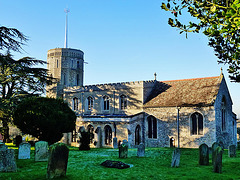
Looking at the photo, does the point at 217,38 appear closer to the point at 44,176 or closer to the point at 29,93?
the point at 44,176

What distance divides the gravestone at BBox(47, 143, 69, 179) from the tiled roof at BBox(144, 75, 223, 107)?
19587mm

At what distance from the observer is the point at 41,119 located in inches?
843

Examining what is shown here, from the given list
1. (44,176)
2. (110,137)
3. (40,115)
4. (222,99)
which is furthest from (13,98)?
(222,99)

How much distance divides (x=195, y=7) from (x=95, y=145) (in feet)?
76.6

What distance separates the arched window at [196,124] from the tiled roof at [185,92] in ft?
4.40

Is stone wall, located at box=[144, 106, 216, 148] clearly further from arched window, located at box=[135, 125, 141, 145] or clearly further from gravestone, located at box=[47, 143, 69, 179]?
gravestone, located at box=[47, 143, 69, 179]

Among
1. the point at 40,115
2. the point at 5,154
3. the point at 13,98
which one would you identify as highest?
the point at 13,98

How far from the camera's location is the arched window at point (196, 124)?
27.1m

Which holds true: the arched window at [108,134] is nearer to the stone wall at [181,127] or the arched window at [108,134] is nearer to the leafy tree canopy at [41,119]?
the stone wall at [181,127]

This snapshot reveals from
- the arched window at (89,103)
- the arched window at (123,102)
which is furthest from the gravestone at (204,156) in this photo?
the arched window at (89,103)

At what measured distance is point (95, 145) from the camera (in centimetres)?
3038

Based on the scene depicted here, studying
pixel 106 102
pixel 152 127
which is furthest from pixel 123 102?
pixel 152 127

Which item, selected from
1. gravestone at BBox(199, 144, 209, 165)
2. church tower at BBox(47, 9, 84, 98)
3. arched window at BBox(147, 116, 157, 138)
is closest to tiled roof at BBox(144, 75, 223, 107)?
arched window at BBox(147, 116, 157, 138)

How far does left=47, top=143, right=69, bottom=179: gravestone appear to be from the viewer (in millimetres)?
10133
